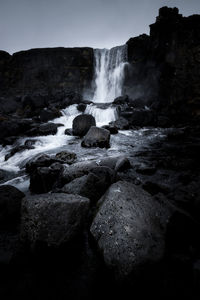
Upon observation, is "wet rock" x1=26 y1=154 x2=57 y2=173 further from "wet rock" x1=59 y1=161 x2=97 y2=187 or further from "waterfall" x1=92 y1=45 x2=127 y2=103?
"waterfall" x1=92 y1=45 x2=127 y2=103

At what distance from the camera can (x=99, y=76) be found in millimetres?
28969

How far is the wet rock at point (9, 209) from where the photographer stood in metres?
2.98

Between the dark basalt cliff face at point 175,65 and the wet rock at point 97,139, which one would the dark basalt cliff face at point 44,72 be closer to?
the dark basalt cliff face at point 175,65

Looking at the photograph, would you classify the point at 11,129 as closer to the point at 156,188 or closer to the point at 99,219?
the point at 156,188

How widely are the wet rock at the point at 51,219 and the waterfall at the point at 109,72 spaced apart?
26.0 m

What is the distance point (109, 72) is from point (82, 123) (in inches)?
776

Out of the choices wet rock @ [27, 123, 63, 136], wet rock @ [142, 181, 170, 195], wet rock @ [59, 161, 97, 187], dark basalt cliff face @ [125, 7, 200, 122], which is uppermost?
dark basalt cliff face @ [125, 7, 200, 122]

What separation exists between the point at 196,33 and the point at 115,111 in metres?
10.3

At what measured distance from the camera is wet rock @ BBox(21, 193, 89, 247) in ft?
7.25

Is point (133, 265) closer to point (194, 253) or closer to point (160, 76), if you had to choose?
point (194, 253)

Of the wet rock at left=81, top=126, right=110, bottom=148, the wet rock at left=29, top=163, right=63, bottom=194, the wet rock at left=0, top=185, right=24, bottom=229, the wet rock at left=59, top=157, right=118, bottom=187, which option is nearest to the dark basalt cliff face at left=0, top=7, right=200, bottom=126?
the wet rock at left=81, top=126, right=110, bottom=148

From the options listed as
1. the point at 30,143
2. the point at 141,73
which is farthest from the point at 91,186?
the point at 141,73

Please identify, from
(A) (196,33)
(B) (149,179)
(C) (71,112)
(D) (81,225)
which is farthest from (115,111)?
(D) (81,225)

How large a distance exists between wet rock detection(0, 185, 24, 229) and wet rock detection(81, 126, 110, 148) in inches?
215
